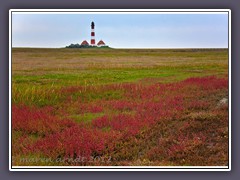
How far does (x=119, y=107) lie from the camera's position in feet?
36.5

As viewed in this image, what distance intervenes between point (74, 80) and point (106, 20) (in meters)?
1.67

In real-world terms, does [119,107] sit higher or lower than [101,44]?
lower

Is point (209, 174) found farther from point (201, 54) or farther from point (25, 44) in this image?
point (25, 44)

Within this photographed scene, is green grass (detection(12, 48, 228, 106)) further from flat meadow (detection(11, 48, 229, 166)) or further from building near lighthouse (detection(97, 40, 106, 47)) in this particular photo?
building near lighthouse (detection(97, 40, 106, 47))

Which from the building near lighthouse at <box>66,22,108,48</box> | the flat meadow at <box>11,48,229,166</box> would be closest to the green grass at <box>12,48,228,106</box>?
the flat meadow at <box>11,48,229,166</box>

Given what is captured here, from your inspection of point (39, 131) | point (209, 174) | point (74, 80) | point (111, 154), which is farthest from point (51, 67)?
point (209, 174)

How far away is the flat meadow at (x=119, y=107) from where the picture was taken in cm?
1069

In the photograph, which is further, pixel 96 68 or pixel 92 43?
pixel 96 68

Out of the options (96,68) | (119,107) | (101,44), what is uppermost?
(101,44)

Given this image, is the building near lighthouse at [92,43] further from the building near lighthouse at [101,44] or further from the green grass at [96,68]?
the green grass at [96,68]

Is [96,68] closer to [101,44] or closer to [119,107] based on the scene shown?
[101,44]

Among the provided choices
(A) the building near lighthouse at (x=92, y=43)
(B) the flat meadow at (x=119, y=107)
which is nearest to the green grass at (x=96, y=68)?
(B) the flat meadow at (x=119, y=107)

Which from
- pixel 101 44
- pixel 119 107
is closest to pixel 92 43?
pixel 101 44

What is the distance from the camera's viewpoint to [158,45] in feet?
36.5
